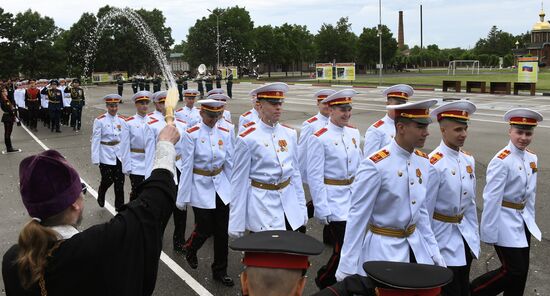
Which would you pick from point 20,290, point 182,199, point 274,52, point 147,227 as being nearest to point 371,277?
point 147,227

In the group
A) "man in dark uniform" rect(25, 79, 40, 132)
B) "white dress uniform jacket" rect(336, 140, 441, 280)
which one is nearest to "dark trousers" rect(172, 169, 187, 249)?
"white dress uniform jacket" rect(336, 140, 441, 280)

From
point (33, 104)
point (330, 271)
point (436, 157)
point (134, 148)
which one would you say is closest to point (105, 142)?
point (134, 148)

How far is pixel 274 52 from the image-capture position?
76.5 meters

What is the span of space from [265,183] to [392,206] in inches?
69.2

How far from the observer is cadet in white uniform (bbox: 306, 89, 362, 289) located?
5586 mm

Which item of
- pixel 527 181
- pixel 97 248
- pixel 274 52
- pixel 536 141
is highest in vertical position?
pixel 274 52

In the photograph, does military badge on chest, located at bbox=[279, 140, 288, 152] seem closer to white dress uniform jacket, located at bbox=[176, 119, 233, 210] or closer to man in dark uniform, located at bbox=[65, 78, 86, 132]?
white dress uniform jacket, located at bbox=[176, 119, 233, 210]

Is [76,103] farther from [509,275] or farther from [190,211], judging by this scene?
[509,275]

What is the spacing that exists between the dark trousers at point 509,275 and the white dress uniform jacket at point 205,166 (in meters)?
2.97

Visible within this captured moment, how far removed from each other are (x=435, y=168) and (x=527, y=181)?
1.06 metres

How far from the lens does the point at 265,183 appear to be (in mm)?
5359

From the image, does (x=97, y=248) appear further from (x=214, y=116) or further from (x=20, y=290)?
(x=214, y=116)

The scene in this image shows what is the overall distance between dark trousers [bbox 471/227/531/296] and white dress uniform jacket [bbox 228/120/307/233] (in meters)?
1.90

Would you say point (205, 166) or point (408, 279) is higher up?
point (408, 279)
